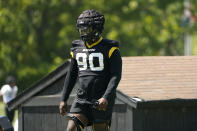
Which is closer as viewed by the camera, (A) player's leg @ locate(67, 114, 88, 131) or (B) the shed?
(A) player's leg @ locate(67, 114, 88, 131)

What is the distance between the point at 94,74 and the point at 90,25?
1.72 ft

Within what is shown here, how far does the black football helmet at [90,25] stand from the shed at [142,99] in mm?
2460

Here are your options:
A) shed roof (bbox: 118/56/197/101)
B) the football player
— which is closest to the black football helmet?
the football player

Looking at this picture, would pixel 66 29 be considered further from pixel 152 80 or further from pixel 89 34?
pixel 89 34

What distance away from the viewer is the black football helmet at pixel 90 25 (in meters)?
6.59

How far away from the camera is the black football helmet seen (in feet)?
21.6

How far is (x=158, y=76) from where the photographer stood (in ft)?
32.4

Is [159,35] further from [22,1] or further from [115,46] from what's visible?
[115,46]

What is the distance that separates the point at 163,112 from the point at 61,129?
177cm

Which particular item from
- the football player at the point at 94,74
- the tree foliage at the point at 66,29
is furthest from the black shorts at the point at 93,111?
the tree foliage at the point at 66,29

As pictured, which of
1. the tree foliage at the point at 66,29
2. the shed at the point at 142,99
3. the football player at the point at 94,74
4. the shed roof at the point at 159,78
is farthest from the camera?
the tree foliage at the point at 66,29

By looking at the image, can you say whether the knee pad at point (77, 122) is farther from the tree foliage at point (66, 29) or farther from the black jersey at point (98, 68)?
the tree foliage at point (66, 29)

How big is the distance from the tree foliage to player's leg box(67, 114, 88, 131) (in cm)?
2705

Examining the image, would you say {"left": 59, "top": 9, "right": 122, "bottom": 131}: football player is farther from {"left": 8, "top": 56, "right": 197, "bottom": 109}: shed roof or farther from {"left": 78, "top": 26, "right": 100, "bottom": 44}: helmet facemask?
{"left": 8, "top": 56, "right": 197, "bottom": 109}: shed roof
